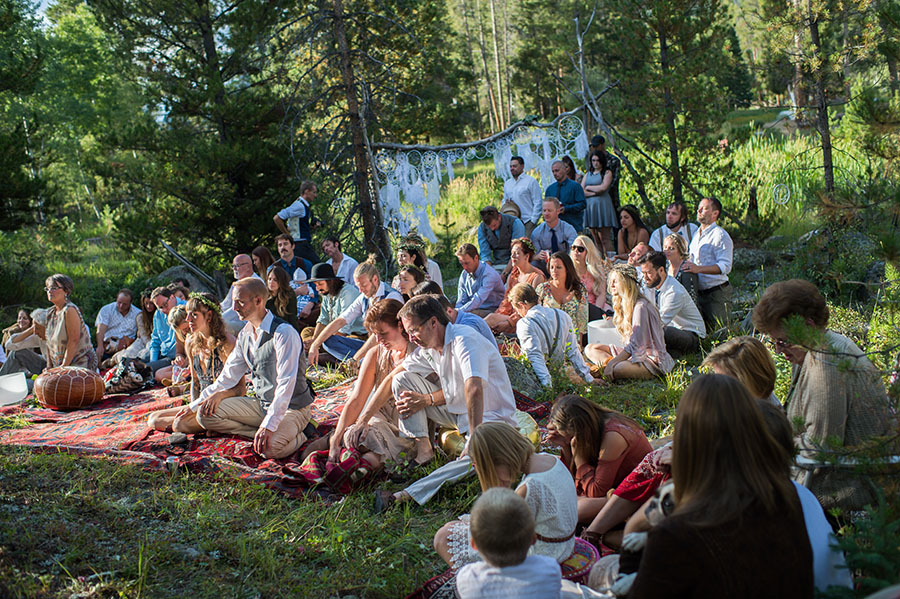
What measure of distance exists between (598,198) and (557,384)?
13.6 feet

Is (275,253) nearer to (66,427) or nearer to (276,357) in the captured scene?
(66,427)

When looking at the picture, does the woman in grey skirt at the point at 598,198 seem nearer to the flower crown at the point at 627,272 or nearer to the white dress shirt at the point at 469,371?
the flower crown at the point at 627,272

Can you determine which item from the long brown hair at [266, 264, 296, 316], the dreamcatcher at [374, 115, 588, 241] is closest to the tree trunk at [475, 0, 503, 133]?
the dreamcatcher at [374, 115, 588, 241]

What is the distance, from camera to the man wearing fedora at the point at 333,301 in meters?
8.06

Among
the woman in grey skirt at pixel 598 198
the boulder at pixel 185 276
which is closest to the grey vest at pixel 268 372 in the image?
the woman in grey skirt at pixel 598 198

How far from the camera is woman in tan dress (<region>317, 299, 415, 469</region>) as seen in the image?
17.0ft

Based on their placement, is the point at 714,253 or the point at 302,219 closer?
the point at 714,253

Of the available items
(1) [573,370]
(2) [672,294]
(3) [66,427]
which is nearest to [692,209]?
(2) [672,294]

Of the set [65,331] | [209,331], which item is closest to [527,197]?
[209,331]

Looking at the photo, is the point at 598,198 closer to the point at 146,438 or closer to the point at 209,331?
the point at 209,331

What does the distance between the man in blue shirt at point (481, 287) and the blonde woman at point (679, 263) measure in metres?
1.83

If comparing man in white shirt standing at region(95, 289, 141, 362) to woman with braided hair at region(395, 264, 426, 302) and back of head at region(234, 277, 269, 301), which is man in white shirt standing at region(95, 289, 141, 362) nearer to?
woman with braided hair at region(395, 264, 426, 302)

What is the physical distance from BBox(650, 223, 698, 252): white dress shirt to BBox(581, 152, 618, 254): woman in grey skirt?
1014mm

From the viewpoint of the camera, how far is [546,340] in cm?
640
